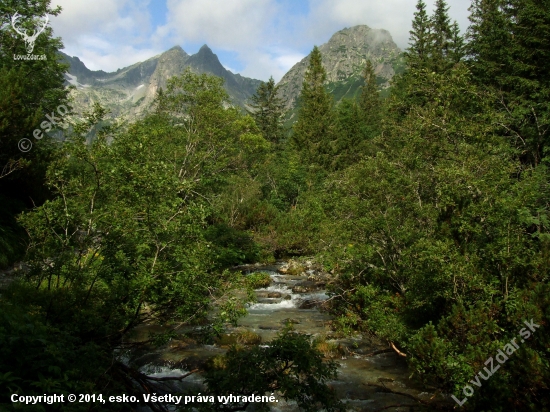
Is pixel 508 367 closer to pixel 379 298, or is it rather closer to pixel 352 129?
pixel 379 298

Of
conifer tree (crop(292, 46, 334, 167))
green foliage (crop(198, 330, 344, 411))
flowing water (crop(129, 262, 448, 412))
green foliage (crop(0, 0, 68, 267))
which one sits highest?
conifer tree (crop(292, 46, 334, 167))

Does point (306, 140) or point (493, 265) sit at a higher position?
point (306, 140)

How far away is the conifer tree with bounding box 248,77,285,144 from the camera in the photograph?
5509cm

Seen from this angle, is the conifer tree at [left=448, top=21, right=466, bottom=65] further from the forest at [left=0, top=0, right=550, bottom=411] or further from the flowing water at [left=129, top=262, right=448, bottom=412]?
the flowing water at [left=129, top=262, right=448, bottom=412]

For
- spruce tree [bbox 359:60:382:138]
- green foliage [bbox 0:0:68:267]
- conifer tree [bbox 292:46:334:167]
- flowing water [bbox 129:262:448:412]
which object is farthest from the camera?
spruce tree [bbox 359:60:382:138]

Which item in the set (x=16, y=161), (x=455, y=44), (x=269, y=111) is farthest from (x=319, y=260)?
(x=269, y=111)

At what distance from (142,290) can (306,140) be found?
4081cm

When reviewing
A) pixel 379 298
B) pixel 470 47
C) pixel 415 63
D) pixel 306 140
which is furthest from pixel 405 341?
pixel 306 140

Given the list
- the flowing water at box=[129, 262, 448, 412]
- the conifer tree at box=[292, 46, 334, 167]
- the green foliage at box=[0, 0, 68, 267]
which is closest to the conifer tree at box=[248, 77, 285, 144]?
the conifer tree at box=[292, 46, 334, 167]

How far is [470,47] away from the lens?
2847 cm

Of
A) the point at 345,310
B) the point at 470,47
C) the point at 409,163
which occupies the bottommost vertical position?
the point at 345,310

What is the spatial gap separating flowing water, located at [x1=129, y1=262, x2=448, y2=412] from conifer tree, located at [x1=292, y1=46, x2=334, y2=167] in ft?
98.6

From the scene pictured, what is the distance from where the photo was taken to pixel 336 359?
36.7ft

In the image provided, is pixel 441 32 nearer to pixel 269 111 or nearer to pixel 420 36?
pixel 420 36
